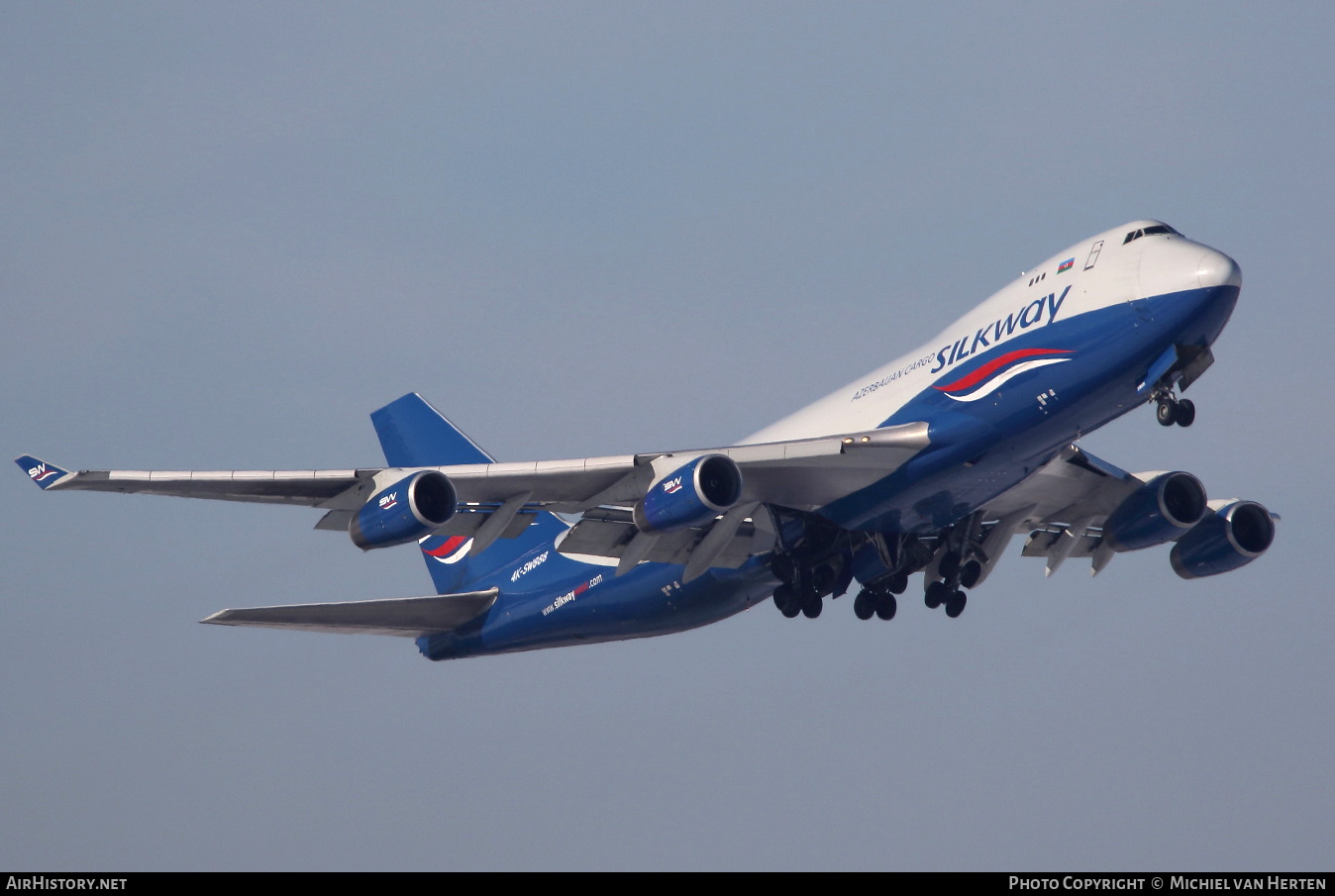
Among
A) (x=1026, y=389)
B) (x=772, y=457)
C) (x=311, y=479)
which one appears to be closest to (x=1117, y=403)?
(x=1026, y=389)

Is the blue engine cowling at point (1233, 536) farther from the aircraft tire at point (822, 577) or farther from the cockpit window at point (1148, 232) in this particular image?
the cockpit window at point (1148, 232)

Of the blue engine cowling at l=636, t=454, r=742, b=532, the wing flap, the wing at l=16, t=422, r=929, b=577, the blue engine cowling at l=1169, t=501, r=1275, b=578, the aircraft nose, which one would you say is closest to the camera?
the aircraft nose

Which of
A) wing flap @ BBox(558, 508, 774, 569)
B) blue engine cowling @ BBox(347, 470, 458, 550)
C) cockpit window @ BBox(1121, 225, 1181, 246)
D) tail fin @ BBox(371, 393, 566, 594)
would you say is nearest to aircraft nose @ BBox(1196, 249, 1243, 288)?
cockpit window @ BBox(1121, 225, 1181, 246)

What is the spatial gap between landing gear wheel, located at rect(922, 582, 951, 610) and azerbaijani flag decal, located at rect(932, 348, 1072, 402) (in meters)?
7.27

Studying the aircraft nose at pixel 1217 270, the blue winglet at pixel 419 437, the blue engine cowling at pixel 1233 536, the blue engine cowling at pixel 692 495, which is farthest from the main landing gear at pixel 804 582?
the aircraft nose at pixel 1217 270

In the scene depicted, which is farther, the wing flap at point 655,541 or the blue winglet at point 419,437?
A: the blue winglet at point 419,437

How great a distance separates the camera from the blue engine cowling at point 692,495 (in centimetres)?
3153

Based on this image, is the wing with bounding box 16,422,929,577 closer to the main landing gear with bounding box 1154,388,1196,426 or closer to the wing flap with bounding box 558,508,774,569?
the wing flap with bounding box 558,508,774,569

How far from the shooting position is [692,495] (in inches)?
1241

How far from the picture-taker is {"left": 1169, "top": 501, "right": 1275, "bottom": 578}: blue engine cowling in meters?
39.0

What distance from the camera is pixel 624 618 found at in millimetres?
37938

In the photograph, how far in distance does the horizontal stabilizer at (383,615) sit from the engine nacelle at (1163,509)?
15280 mm
